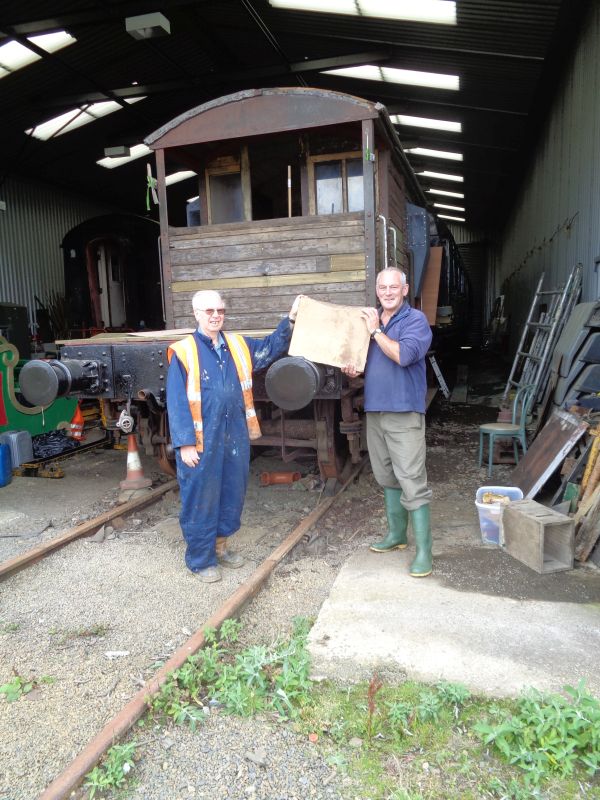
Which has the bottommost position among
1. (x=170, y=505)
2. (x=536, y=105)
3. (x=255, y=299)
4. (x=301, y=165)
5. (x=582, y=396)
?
(x=170, y=505)

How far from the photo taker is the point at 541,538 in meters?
3.79

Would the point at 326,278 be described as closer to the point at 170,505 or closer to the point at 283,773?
the point at 170,505

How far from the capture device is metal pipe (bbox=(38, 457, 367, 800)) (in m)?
2.07

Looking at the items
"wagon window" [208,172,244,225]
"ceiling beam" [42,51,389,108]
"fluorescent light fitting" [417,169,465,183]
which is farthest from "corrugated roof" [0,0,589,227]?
"wagon window" [208,172,244,225]

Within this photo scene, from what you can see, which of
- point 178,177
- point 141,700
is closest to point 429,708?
point 141,700

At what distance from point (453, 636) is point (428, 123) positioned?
1238cm

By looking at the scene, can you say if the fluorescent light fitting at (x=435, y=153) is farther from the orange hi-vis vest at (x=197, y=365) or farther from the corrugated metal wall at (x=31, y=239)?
the orange hi-vis vest at (x=197, y=365)

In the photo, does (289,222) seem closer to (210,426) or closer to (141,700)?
(210,426)

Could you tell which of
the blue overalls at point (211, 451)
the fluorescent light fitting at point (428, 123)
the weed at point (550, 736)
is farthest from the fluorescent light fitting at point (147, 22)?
the weed at point (550, 736)

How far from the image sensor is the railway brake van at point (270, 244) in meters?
4.94

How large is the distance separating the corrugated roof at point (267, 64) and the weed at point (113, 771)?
28.4 ft

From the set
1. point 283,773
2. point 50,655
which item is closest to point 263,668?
point 283,773

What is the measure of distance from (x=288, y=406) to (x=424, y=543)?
1.31 metres

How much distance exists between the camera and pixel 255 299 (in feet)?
17.7
